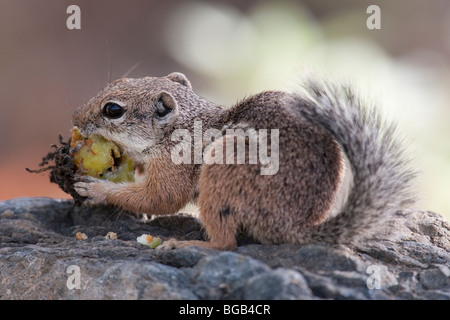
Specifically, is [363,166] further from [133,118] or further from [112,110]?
[112,110]

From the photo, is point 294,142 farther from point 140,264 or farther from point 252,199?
point 140,264

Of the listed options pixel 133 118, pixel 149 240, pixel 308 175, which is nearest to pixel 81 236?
pixel 149 240

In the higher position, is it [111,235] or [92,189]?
[92,189]

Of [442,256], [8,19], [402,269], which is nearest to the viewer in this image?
[402,269]
